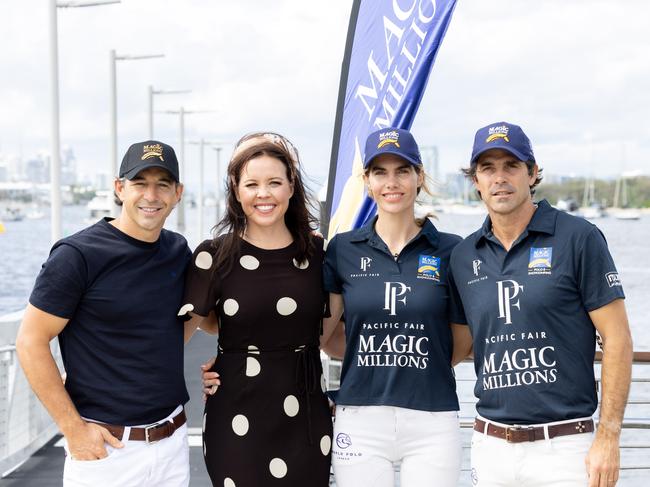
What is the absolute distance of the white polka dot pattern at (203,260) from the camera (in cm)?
348

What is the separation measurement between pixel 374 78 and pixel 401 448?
9.19ft

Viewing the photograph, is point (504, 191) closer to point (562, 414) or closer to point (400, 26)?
point (562, 414)

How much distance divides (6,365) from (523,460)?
437 centimetres

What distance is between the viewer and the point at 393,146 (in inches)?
137

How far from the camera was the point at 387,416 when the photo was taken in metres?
3.36

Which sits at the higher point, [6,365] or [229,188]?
[229,188]

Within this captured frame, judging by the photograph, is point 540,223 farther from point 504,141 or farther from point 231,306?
point 231,306

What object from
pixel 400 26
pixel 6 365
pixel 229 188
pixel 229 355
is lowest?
pixel 6 365

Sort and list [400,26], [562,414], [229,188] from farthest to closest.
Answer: [400,26], [229,188], [562,414]

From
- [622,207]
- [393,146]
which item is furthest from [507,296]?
[622,207]

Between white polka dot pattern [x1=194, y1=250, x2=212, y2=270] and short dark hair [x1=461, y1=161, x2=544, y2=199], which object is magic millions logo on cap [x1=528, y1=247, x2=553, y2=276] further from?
white polka dot pattern [x1=194, y1=250, x2=212, y2=270]

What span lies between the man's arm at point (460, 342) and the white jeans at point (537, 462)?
19.1 inches

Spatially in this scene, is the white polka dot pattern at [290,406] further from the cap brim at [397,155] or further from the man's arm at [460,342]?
the cap brim at [397,155]

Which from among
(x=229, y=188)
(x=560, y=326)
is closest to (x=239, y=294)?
(x=229, y=188)
